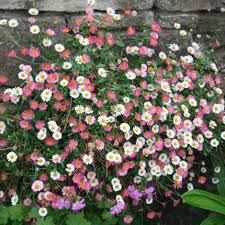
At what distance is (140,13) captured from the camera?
8.96ft

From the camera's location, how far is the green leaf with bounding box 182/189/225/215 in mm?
2271

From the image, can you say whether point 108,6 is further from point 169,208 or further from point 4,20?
point 169,208

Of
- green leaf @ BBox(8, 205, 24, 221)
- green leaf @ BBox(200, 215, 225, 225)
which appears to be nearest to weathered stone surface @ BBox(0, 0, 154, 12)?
green leaf @ BBox(8, 205, 24, 221)

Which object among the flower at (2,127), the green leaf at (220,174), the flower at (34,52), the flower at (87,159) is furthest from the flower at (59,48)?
the green leaf at (220,174)

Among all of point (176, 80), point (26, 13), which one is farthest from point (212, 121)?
point (26, 13)

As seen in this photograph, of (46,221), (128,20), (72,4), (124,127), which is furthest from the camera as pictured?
(128,20)

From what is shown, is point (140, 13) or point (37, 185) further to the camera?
point (140, 13)

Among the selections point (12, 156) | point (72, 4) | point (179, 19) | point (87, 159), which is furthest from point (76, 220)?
point (179, 19)

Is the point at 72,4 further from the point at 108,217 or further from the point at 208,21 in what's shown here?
the point at 108,217

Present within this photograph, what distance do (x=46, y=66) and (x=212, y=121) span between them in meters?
1.19

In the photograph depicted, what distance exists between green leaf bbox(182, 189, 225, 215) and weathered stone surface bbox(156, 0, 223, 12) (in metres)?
1.37

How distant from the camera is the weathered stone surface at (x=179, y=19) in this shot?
2785 mm

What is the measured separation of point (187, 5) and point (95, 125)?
1249 millimetres

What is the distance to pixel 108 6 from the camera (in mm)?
2656
